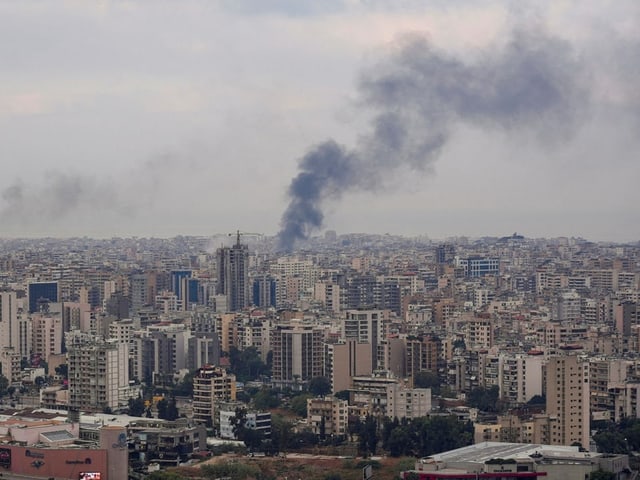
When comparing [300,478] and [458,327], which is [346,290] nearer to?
[458,327]

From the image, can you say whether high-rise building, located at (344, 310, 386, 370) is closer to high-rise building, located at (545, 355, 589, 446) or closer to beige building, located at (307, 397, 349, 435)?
beige building, located at (307, 397, 349, 435)

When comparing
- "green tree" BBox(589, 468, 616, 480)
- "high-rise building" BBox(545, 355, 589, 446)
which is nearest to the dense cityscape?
"high-rise building" BBox(545, 355, 589, 446)

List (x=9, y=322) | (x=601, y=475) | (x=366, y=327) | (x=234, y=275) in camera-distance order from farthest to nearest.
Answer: (x=234, y=275) → (x=9, y=322) → (x=366, y=327) → (x=601, y=475)

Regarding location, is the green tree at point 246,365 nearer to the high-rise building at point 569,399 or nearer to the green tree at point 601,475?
the high-rise building at point 569,399

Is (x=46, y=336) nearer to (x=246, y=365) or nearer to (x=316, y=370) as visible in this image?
(x=246, y=365)

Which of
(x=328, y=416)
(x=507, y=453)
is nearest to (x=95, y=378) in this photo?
(x=328, y=416)

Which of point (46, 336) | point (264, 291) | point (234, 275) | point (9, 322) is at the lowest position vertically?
point (46, 336)
